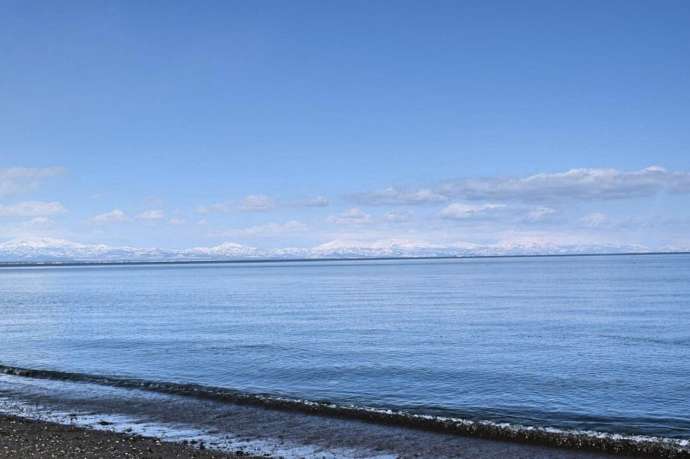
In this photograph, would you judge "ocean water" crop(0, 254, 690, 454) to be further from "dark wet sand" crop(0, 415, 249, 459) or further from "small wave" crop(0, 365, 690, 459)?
"dark wet sand" crop(0, 415, 249, 459)

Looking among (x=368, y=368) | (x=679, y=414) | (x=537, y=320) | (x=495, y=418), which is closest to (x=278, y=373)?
(x=368, y=368)

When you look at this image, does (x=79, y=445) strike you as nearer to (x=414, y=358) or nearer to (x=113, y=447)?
(x=113, y=447)

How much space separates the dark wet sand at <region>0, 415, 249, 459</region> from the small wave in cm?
731

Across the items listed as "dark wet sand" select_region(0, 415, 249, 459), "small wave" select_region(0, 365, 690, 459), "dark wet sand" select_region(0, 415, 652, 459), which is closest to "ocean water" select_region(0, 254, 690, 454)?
"small wave" select_region(0, 365, 690, 459)

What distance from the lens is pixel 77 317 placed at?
230 ft

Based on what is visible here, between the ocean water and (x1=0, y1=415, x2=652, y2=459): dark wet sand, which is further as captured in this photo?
the ocean water

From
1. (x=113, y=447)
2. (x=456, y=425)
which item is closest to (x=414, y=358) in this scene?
(x=456, y=425)

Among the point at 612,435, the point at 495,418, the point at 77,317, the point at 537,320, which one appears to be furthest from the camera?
the point at 77,317

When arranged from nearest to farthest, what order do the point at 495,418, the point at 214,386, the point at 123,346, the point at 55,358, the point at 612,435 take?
1. the point at 612,435
2. the point at 495,418
3. the point at 214,386
4. the point at 55,358
5. the point at 123,346

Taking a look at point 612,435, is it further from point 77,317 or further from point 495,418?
point 77,317

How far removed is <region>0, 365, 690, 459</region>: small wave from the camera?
21.0 metres

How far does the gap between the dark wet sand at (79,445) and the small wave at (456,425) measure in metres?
7.31

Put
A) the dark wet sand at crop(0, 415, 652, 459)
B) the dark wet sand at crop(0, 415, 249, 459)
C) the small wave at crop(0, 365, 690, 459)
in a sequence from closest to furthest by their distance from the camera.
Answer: the dark wet sand at crop(0, 415, 249, 459) → the dark wet sand at crop(0, 415, 652, 459) → the small wave at crop(0, 365, 690, 459)

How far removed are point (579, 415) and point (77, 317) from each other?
58139mm
